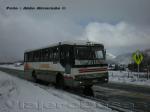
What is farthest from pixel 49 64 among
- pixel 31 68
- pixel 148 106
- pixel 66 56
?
pixel 148 106

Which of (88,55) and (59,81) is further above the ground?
(88,55)

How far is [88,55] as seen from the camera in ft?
56.3

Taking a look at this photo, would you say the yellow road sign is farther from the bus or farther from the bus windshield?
the bus windshield

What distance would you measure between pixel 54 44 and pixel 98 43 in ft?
11.3

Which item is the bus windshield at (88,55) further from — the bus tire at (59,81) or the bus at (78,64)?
the bus tire at (59,81)

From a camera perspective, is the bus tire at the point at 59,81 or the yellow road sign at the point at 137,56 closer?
the bus tire at the point at 59,81

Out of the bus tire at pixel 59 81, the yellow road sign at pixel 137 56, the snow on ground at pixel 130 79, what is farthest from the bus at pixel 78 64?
the yellow road sign at pixel 137 56

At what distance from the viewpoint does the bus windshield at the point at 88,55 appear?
55.3 feet

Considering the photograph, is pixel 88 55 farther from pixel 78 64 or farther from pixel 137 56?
pixel 137 56

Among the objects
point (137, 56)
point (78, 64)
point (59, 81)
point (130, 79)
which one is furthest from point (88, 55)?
point (130, 79)

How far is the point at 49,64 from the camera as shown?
800 inches

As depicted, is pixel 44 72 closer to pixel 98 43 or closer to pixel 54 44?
pixel 54 44

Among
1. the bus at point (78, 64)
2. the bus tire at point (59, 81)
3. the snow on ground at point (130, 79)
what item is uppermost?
the bus at point (78, 64)

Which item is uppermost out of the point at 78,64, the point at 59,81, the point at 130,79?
the point at 78,64
